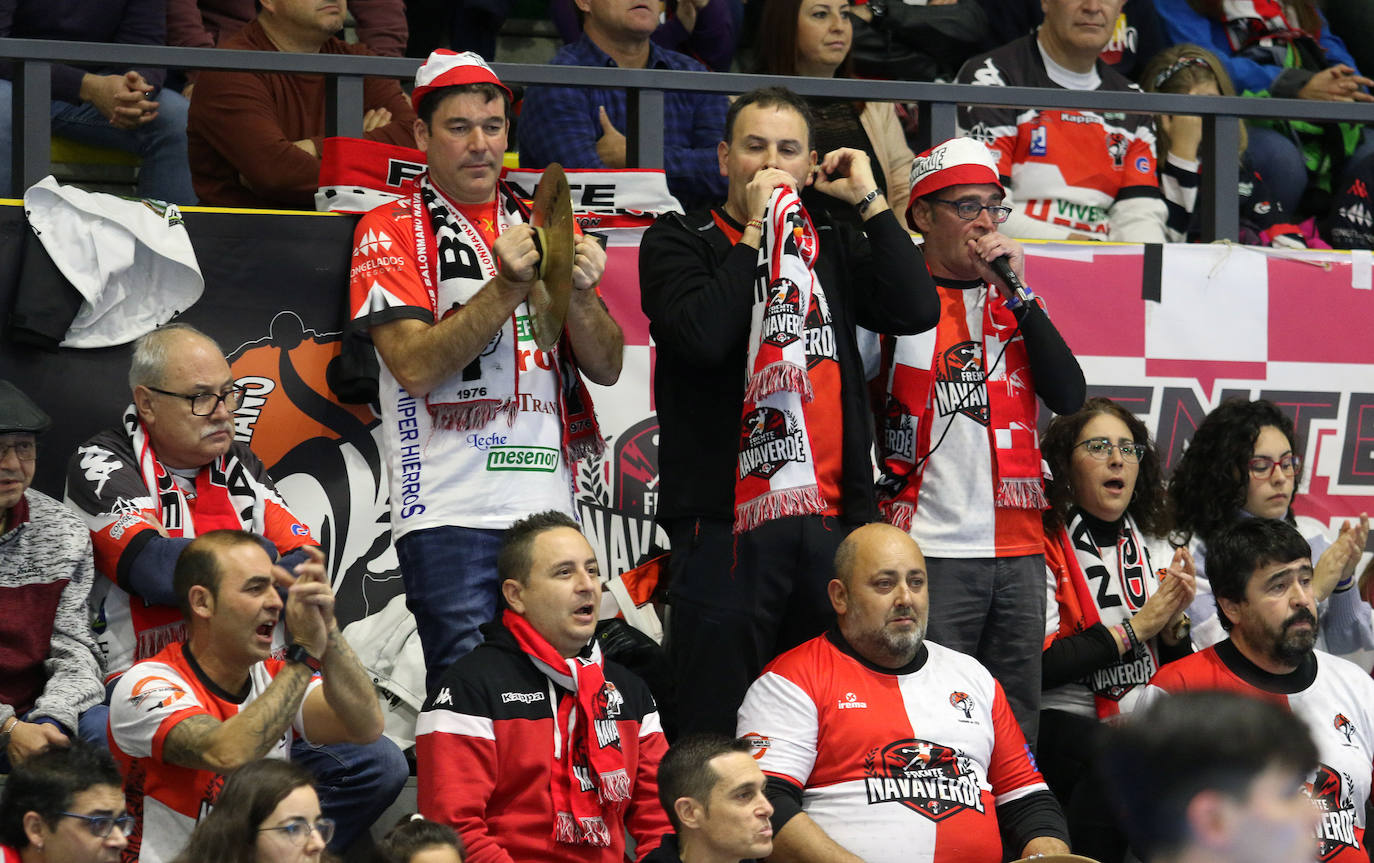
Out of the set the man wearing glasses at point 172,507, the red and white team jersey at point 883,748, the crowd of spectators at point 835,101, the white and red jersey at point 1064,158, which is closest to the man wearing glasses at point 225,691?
the man wearing glasses at point 172,507

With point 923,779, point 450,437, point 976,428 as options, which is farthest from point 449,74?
point 923,779

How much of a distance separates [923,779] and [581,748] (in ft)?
2.96

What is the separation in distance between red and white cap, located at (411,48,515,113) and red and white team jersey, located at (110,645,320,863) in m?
1.76

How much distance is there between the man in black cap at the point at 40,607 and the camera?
179 inches

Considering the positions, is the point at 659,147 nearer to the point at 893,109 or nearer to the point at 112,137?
the point at 893,109

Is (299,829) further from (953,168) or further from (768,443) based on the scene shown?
(953,168)

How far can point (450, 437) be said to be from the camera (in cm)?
484

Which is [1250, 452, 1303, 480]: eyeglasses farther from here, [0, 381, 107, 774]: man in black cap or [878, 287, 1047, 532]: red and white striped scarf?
→ [0, 381, 107, 774]: man in black cap

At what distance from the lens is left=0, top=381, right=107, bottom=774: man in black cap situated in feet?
15.0

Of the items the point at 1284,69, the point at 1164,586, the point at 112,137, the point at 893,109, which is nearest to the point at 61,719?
the point at 112,137

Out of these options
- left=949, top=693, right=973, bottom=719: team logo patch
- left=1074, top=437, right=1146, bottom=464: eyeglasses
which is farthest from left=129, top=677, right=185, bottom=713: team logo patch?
left=1074, top=437, right=1146, bottom=464: eyeglasses

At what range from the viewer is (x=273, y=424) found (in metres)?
5.70

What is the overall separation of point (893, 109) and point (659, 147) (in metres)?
1.19

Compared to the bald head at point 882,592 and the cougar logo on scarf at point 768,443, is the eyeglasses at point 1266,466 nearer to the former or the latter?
the bald head at point 882,592
